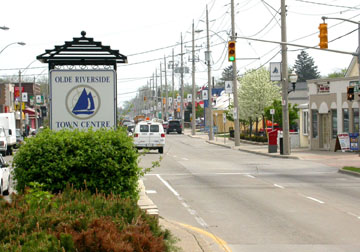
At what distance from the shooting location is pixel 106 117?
1220cm

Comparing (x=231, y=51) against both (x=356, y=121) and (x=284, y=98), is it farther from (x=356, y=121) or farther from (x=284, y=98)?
(x=356, y=121)

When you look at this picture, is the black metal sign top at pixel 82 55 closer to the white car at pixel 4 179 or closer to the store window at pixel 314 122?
the white car at pixel 4 179

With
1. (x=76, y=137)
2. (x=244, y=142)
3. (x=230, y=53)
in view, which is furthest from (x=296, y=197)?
(x=244, y=142)

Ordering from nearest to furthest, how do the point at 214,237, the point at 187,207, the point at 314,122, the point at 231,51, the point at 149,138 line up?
the point at 214,237 < the point at 187,207 < the point at 231,51 < the point at 149,138 < the point at 314,122

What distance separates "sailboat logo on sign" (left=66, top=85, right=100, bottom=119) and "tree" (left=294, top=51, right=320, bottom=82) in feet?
441

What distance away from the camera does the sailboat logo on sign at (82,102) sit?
477 inches

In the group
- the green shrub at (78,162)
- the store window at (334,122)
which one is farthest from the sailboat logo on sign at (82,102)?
the store window at (334,122)

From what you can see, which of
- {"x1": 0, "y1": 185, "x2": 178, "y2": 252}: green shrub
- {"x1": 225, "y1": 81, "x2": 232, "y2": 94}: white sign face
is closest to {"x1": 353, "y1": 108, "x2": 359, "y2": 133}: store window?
{"x1": 225, "y1": 81, "x2": 232, "y2": 94}: white sign face

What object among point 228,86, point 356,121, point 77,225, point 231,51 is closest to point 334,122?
point 356,121

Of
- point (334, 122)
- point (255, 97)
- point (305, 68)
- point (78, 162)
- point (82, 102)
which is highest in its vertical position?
point (305, 68)

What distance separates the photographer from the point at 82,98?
12203 mm

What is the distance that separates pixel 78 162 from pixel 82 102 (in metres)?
2.47

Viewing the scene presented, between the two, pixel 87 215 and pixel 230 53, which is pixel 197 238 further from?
pixel 230 53

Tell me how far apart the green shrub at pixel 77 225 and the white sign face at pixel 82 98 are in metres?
2.64
